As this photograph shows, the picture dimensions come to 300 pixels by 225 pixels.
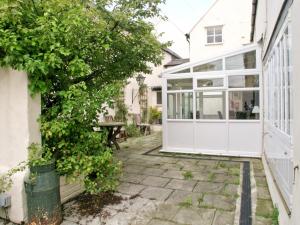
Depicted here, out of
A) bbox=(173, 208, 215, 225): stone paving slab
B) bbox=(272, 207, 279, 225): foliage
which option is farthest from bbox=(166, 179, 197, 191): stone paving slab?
bbox=(272, 207, 279, 225): foliage

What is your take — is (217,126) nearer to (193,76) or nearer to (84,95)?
(193,76)

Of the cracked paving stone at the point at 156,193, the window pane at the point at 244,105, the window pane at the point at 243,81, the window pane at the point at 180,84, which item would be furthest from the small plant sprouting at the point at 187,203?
the window pane at the point at 180,84

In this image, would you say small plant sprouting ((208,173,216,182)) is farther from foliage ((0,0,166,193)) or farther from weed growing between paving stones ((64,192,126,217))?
foliage ((0,0,166,193))

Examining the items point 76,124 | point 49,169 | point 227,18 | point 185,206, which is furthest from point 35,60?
point 227,18

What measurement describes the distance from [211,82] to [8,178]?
648 centimetres

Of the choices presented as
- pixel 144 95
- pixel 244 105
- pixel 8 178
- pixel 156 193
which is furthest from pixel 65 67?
pixel 144 95

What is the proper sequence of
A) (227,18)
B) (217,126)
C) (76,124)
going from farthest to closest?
(227,18) < (217,126) < (76,124)

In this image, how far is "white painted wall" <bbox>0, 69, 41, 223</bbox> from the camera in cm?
385

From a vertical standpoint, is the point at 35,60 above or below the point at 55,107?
above

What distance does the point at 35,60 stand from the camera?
3.68 meters

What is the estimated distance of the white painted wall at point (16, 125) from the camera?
385 cm

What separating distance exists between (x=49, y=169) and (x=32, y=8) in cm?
253

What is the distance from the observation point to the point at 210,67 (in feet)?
27.8

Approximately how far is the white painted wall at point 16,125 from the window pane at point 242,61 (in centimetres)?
614
